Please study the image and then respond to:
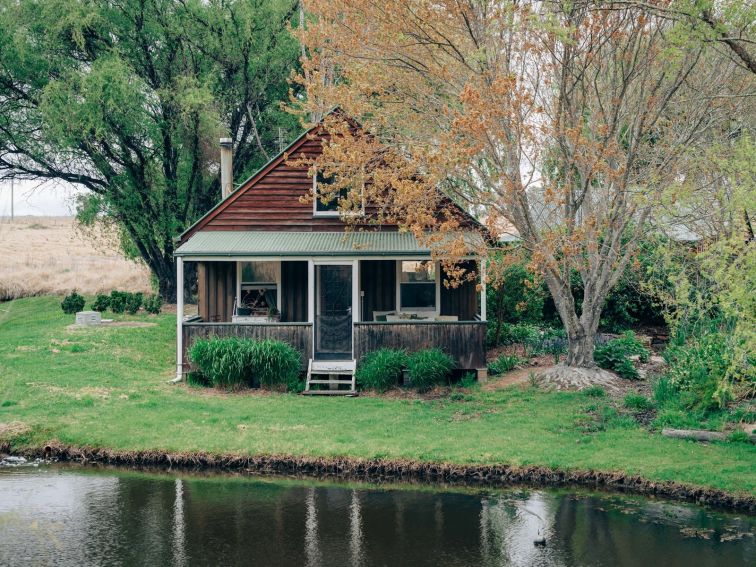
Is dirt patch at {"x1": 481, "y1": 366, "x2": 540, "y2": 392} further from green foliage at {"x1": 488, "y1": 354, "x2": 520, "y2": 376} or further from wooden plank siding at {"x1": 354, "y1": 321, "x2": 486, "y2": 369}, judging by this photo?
wooden plank siding at {"x1": 354, "y1": 321, "x2": 486, "y2": 369}

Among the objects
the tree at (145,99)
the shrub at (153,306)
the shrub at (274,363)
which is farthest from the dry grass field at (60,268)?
the shrub at (274,363)


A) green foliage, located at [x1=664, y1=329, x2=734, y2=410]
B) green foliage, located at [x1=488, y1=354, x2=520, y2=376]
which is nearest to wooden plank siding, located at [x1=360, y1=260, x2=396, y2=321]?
green foliage, located at [x1=488, y1=354, x2=520, y2=376]

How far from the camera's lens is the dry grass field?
3691 centimetres

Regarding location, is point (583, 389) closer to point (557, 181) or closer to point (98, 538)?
point (557, 181)

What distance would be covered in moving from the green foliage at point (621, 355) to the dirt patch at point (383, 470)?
254 inches

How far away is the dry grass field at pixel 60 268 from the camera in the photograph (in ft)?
121

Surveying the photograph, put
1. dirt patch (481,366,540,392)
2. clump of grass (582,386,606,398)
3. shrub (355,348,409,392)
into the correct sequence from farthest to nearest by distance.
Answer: dirt patch (481,366,540,392), shrub (355,348,409,392), clump of grass (582,386,606,398)

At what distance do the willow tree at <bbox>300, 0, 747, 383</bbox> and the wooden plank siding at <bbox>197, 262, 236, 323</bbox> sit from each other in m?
4.42

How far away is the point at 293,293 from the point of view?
21922 mm

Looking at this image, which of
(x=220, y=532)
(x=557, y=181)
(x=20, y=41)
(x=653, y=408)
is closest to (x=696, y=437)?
(x=653, y=408)

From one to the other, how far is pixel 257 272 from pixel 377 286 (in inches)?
125

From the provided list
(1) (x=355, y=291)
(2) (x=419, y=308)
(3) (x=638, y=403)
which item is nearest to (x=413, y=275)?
(2) (x=419, y=308)

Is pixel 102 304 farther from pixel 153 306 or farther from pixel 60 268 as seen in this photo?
pixel 60 268

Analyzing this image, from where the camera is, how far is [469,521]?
1211cm
